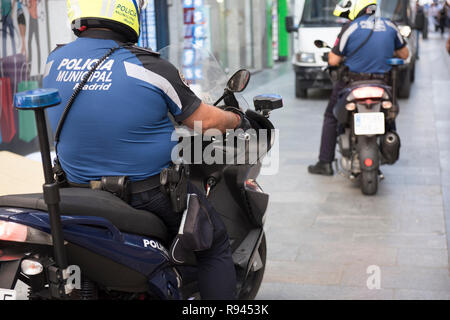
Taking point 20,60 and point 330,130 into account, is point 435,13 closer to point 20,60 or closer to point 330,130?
point 330,130

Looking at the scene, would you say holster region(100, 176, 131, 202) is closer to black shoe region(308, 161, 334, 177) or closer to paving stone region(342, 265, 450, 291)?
paving stone region(342, 265, 450, 291)

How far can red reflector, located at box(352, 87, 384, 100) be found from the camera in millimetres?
6312

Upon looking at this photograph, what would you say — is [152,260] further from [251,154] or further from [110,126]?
[251,154]

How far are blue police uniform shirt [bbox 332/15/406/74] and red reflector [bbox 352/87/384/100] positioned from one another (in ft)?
1.63

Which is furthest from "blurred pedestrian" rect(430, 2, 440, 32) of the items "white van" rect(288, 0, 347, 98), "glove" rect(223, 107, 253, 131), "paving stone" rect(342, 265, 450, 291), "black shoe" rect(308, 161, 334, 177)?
"glove" rect(223, 107, 253, 131)

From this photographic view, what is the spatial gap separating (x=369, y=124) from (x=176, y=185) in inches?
152

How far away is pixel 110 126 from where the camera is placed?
8.75 ft

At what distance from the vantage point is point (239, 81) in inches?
121

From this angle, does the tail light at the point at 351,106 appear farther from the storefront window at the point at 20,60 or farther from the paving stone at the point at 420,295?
the storefront window at the point at 20,60

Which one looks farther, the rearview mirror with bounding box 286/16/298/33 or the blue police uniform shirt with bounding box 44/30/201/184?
the rearview mirror with bounding box 286/16/298/33

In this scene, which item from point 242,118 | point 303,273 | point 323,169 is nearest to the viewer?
point 242,118

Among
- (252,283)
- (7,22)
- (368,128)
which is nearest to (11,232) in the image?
(252,283)
